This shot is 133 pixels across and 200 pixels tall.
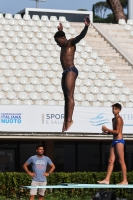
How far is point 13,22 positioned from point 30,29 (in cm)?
89

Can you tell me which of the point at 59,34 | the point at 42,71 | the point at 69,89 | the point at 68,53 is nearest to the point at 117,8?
the point at 42,71

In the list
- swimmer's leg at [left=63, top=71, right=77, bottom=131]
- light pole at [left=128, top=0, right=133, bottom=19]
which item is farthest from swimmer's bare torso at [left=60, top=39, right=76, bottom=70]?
light pole at [left=128, top=0, right=133, bottom=19]

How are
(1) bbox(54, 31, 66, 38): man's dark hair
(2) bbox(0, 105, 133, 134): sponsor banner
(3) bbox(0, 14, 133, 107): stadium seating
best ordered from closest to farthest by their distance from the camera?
(1) bbox(54, 31, 66, 38): man's dark hair < (2) bbox(0, 105, 133, 134): sponsor banner < (3) bbox(0, 14, 133, 107): stadium seating

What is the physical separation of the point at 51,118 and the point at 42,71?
4669 mm

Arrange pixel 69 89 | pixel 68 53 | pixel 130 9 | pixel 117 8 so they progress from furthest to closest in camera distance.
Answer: pixel 117 8, pixel 130 9, pixel 69 89, pixel 68 53

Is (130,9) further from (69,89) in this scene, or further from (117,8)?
(69,89)

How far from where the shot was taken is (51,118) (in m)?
26.8

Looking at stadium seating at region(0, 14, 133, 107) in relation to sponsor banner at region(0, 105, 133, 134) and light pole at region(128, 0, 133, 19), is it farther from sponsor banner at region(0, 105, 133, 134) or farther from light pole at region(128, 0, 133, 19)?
light pole at region(128, 0, 133, 19)

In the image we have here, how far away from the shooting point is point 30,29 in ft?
113

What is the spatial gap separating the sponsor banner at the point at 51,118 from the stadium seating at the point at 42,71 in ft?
5.94

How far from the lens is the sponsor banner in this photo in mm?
26391

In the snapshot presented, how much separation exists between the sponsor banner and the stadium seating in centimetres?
181

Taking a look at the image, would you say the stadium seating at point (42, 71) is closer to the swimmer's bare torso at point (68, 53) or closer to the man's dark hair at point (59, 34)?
the swimmer's bare torso at point (68, 53)

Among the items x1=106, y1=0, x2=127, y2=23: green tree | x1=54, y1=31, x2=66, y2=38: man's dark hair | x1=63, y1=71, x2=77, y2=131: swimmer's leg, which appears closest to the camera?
x1=54, y1=31, x2=66, y2=38: man's dark hair
